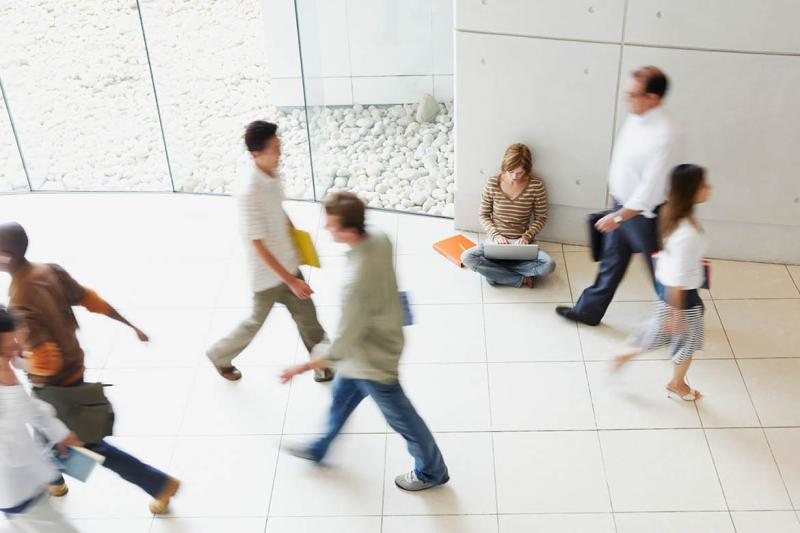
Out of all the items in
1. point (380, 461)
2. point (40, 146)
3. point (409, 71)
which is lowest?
point (380, 461)

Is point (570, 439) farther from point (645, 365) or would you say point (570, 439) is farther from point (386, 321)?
point (386, 321)

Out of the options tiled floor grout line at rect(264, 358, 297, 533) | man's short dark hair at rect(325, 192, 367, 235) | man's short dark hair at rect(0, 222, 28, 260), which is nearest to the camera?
man's short dark hair at rect(325, 192, 367, 235)

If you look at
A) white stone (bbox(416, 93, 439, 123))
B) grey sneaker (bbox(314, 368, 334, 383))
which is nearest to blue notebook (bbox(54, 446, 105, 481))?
grey sneaker (bbox(314, 368, 334, 383))

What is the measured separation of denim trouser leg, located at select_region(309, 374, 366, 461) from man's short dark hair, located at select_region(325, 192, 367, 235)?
2.31ft

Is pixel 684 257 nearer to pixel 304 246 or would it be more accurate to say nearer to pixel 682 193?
pixel 682 193

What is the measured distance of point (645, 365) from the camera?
4109 mm

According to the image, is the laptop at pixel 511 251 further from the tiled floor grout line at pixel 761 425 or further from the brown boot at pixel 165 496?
the brown boot at pixel 165 496

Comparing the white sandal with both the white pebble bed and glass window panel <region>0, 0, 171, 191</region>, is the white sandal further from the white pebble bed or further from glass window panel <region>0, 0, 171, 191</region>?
glass window panel <region>0, 0, 171, 191</region>

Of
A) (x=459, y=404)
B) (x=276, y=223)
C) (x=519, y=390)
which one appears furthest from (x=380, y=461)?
(x=276, y=223)

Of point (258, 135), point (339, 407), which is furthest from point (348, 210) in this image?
point (339, 407)

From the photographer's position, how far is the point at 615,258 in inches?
161

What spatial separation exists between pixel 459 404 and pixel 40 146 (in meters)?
3.75

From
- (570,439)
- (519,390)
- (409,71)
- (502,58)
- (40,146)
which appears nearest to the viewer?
(570,439)

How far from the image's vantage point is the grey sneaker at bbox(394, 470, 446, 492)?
3.52 m
